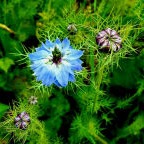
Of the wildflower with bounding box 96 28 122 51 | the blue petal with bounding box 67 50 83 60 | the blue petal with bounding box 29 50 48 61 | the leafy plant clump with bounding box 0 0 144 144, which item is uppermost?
the wildflower with bounding box 96 28 122 51

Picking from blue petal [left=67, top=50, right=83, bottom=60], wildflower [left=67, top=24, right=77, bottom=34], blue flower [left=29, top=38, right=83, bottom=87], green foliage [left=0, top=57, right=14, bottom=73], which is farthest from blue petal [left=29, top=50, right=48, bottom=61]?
green foliage [left=0, top=57, right=14, bottom=73]

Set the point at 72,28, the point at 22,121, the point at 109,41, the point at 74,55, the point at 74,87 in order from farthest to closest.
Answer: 1. the point at 74,87
2. the point at 72,28
3. the point at 22,121
4. the point at 74,55
5. the point at 109,41

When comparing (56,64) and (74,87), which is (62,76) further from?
(74,87)

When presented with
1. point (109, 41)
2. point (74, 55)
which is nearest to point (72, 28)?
point (74, 55)

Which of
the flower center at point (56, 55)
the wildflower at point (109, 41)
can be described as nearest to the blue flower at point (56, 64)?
the flower center at point (56, 55)

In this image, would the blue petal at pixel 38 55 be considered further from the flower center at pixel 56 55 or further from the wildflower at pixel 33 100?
the wildflower at pixel 33 100

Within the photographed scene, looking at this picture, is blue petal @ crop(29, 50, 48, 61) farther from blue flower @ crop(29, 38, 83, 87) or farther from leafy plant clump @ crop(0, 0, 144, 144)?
leafy plant clump @ crop(0, 0, 144, 144)
